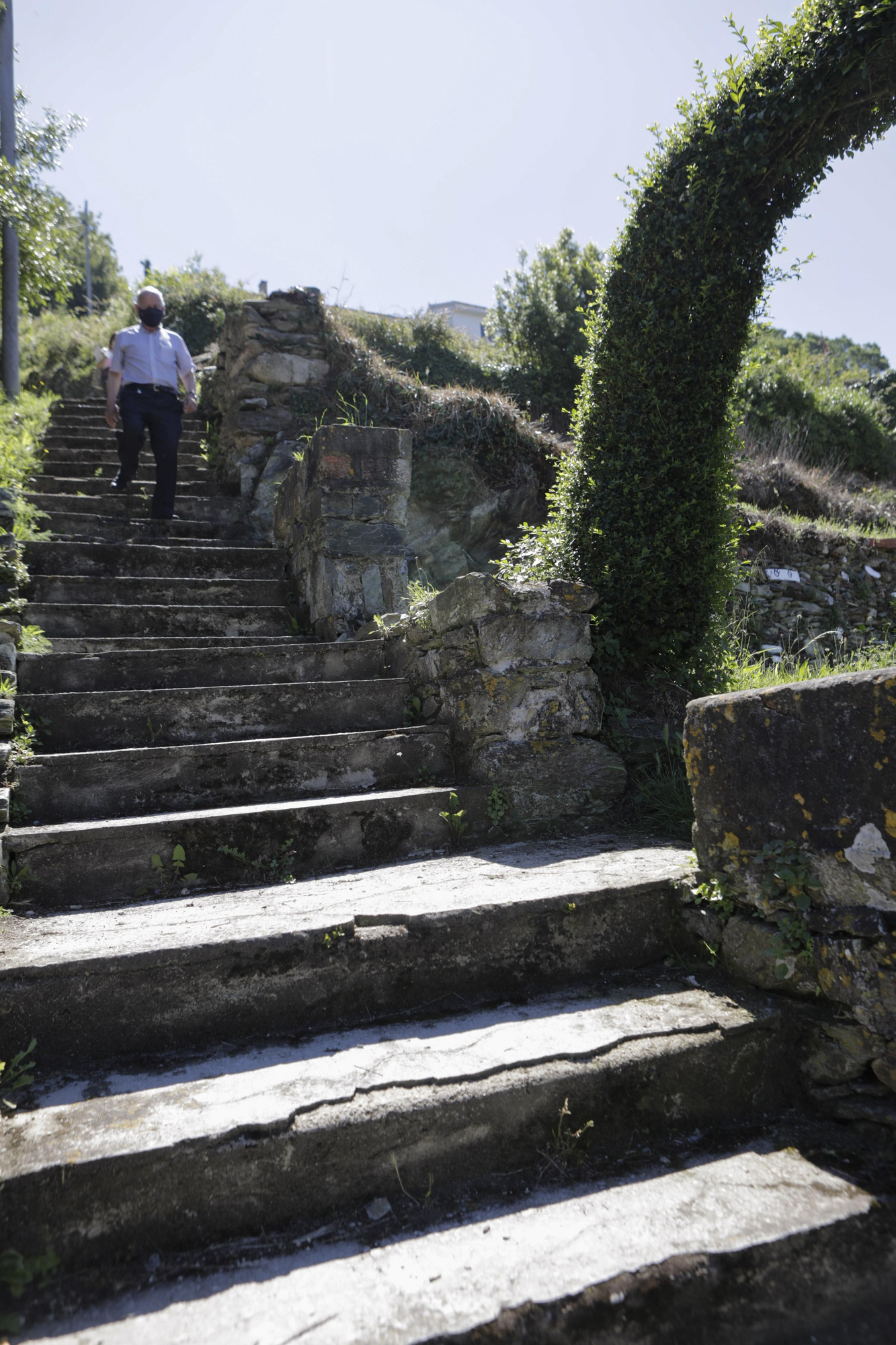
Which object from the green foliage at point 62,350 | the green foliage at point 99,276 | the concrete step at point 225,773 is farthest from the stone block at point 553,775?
the green foliage at point 99,276

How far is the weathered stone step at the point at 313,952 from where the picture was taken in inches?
72.9

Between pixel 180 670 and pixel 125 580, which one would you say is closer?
pixel 180 670

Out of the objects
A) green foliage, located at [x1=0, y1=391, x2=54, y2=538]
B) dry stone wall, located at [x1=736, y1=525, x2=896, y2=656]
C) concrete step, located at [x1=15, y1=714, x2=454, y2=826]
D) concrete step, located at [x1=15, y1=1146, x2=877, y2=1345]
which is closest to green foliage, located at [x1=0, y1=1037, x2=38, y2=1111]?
concrete step, located at [x1=15, y1=1146, x2=877, y2=1345]

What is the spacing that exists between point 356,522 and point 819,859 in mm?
3268

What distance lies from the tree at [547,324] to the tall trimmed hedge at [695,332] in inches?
265

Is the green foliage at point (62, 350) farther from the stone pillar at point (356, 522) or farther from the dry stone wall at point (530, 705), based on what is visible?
the dry stone wall at point (530, 705)

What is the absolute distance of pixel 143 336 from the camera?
19.0 feet

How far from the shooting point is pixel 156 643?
4039 millimetres

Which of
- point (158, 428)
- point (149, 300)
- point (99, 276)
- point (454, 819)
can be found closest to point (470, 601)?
point (454, 819)

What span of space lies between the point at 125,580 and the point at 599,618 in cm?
287

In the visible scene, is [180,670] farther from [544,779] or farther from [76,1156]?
[76,1156]

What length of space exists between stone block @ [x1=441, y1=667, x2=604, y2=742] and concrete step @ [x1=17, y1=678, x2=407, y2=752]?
0.52 m

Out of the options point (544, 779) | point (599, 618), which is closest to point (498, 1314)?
point (544, 779)

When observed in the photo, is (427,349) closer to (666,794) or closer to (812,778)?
(666,794)
